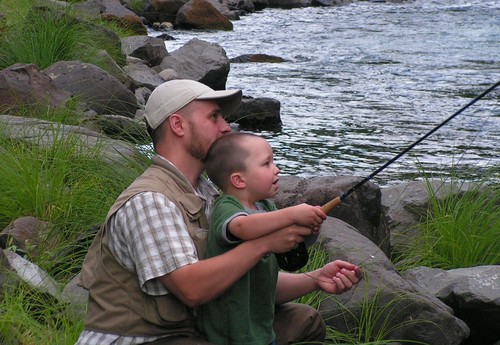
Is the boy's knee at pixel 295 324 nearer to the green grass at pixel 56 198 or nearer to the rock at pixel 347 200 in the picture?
the green grass at pixel 56 198

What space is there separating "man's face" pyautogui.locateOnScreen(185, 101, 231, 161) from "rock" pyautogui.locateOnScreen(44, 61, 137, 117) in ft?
15.4

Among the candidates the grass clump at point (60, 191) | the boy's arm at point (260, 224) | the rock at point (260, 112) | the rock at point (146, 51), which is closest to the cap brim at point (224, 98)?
the boy's arm at point (260, 224)

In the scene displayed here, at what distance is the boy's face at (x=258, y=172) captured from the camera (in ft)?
9.57

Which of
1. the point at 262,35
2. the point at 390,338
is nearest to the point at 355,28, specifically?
the point at 262,35

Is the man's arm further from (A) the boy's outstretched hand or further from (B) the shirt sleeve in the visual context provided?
(A) the boy's outstretched hand

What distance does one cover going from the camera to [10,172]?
4785 mm

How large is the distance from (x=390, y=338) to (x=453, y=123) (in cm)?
664

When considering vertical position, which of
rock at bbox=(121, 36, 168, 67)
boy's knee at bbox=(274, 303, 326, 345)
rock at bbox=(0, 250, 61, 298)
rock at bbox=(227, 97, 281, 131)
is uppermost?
boy's knee at bbox=(274, 303, 326, 345)

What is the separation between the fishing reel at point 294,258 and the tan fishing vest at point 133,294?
24 cm

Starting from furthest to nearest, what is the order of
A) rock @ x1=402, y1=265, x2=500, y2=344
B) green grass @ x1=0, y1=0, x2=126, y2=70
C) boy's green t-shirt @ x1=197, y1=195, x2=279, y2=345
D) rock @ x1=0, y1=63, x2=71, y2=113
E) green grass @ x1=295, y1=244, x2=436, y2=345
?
green grass @ x1=0, y1=0, x2=126, y2=70
rock @ x1=0, y1=63, x2=71, y2=113
rock @ x1=402, y1=265, x2=500, y2=344
green grass @ x1=295, y1=244, x2=436, y2=345
boy's green t-shirt @ x1=197, y1=195, x2=279, y2=345

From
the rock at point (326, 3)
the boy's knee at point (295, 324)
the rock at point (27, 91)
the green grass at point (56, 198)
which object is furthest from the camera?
the rock at point (326, 3)

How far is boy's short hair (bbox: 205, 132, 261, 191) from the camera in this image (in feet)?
9.57

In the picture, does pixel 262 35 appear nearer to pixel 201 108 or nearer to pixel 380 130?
pixel 380 130

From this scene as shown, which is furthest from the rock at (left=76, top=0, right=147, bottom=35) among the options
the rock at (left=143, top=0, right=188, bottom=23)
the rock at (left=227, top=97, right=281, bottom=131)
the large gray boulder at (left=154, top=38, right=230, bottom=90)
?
the rock at (left=227, top=97, right=281, bottom=131)
